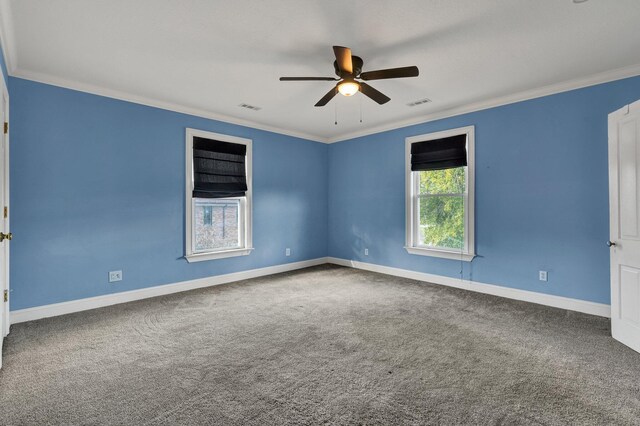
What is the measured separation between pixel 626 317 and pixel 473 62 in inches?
105

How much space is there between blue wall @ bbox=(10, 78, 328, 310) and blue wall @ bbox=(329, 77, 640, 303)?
11.7 ft

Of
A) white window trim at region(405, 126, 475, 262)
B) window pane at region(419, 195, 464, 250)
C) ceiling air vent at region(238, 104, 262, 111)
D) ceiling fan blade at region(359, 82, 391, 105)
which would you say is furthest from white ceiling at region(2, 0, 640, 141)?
window pane at region(419, 195, 464, 250)

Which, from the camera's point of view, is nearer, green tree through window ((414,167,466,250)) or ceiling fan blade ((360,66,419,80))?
ceiling fan blade ((360,66,419,80))

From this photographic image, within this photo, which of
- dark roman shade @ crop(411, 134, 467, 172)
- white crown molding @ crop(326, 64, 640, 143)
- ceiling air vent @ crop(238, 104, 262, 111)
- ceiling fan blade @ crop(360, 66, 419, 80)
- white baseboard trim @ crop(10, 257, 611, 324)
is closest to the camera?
ceiling fan blade @ crop(360, 66, 419, 80)

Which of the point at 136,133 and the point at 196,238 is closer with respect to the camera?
the point at 136,133

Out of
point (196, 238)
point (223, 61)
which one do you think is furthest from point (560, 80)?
point (196, 238)

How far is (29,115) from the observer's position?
3297 mm

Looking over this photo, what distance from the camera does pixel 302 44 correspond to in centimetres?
275

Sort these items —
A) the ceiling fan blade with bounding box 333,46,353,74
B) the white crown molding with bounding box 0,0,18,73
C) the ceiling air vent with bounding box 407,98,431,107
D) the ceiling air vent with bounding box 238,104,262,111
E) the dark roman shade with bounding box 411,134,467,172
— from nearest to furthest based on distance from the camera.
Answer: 1. the white crown molding with bounding box 0,0,18,73
2. the ceiling fan blade with bounding box 333,46,353,74
3. the ceiling air vent with bounding box 407,98,431,107
4. the ceiling air vent with bounding box 238,104,262,111
5. the dark roman shade with bounding box 411,134,467,172

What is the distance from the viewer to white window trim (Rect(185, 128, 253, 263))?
176 inches

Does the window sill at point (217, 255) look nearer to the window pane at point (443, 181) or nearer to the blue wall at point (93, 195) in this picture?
the blue wall at point (93, 195)

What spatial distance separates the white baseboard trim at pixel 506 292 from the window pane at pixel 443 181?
1.31 metres

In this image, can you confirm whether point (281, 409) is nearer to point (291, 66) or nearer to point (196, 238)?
point (291, 66)

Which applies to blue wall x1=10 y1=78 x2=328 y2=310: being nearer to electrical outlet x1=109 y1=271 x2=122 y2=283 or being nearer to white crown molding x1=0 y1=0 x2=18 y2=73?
electrical outlet x1=109 y1=271 x2=122 y2=283
